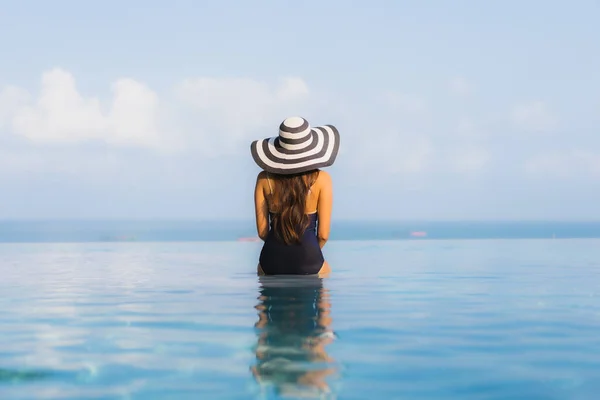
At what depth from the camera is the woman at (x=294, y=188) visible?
839 cm

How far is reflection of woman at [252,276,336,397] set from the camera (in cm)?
430

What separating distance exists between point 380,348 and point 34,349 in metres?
2.17

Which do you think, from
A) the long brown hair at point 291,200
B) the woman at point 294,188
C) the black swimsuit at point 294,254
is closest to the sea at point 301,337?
the black swimsuit at point 294,254

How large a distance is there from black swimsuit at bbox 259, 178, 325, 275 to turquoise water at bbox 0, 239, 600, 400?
16 cm

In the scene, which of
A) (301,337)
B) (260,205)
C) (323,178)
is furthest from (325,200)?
(301,337)

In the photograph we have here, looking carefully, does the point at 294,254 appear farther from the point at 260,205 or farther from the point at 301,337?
the point at 301,337

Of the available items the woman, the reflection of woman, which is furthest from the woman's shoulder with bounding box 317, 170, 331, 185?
the reflection of woman

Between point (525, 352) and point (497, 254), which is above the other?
point (497, 254)

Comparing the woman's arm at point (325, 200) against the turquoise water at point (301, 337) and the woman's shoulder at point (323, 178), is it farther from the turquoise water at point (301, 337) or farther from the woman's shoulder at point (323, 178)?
the turquoise water at point (301, 337)

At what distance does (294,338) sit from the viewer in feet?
18.2

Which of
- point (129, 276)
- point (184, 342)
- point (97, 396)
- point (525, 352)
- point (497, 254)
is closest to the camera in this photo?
point (97, 396)

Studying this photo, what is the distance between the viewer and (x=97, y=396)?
4102 millimetres

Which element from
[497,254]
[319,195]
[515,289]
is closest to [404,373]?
[319,195]

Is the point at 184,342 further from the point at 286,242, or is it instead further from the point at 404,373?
the point at 286,242
